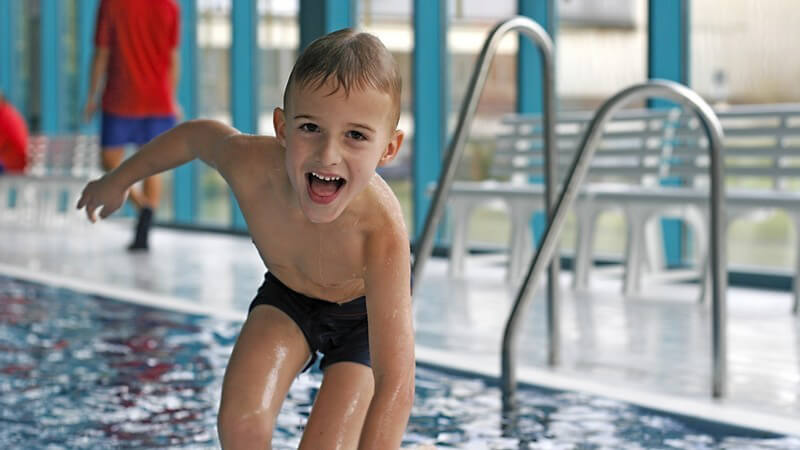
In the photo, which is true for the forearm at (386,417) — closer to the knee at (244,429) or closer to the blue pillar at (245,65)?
the knee at (244,429)

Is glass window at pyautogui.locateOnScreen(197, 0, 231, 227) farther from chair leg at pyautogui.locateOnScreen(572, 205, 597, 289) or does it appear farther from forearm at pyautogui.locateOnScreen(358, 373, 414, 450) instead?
forearm at pyautogui.locateOnScreen(358, 373, 414, 450)

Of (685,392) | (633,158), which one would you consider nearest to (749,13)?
(633,158)

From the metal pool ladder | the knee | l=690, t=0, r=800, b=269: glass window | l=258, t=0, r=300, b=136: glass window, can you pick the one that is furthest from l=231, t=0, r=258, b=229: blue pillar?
the knee

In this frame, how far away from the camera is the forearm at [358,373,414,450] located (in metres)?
2.14

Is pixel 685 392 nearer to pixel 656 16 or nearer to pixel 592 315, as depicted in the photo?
pixel 592 315

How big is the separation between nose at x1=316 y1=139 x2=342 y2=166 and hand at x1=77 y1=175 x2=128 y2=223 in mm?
706

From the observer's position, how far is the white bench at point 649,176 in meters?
6.19

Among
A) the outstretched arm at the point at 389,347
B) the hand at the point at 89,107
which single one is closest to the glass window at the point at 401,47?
the hand at the point at 89,107

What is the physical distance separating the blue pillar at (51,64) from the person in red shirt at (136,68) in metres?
7.04

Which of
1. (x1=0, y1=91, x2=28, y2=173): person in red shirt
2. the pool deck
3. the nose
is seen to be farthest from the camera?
(x1=0, y1=91, x2=28, y2=173): person in red shirt

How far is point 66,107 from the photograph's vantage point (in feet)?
52.5

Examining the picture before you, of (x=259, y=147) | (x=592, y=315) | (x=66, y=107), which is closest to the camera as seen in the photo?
(x=259, y=147)

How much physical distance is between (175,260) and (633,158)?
3.46 metres

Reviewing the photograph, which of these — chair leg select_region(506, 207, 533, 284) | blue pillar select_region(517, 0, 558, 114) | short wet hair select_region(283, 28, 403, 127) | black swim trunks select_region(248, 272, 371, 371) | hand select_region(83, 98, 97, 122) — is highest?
blue pillar select_region(517, 0, 558, 114)
